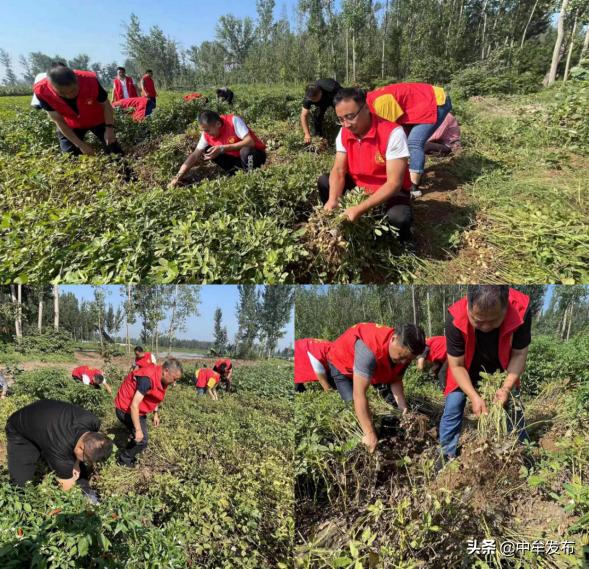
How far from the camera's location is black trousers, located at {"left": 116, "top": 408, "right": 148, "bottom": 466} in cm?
303

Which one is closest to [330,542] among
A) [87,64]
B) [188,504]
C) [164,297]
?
[188,504]

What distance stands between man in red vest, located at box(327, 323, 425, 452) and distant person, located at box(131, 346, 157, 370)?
1484 millimetres

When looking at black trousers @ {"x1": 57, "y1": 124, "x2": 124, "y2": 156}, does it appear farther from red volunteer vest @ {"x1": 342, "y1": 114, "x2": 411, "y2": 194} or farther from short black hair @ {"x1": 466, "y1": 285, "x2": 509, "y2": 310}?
short black hair @ {"x1": 466, "y1": 285, "x2": 509, "y2": 310}

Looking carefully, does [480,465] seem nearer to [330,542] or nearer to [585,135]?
[330,542]

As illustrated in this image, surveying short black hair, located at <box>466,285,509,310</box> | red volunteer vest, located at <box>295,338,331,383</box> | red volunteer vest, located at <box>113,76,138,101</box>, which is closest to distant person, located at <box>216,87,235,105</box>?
red volunteer vest, located at <box>113,76,138,101</box>

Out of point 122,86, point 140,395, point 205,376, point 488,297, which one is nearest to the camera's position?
point 488,297

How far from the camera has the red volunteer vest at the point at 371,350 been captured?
2.59 meters

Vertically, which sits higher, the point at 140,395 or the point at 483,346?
the point at 483,346

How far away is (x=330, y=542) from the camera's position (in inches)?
81.2

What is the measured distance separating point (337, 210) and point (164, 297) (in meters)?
1.47

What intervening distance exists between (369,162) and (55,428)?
3061 mm

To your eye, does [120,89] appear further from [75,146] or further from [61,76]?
[61,76]

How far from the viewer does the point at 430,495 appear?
1886mm

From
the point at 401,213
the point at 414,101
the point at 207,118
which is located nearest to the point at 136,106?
the point at 207,118
